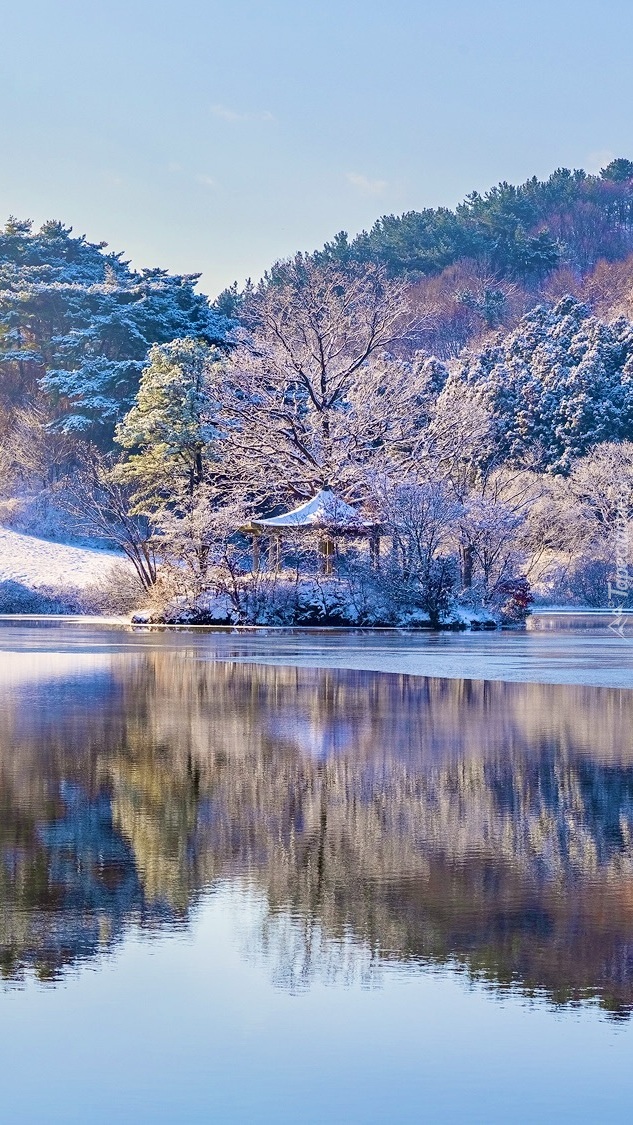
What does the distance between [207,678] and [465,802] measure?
432 inches

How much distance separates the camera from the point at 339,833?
27.4 feet

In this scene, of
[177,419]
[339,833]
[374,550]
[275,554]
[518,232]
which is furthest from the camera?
[518,232]

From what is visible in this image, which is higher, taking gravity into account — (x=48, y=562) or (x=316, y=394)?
(x=316, y=394)

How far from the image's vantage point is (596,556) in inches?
2165

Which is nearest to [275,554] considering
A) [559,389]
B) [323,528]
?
[323,528]

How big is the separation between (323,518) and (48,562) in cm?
1482

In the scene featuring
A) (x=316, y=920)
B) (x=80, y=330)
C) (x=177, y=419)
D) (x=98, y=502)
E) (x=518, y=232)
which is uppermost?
(x=518, y=232)

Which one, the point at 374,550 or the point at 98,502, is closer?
the point at 374,550

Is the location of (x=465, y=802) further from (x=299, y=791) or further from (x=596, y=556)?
(x=596, y=556)

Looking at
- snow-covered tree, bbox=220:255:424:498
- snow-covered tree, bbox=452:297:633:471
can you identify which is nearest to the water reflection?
snow-covered tree, bbox=220:255:424:498

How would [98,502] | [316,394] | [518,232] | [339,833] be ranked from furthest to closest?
[518,232]
[98,502]
[316,394]
[339,833]

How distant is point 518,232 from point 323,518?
65777 millimetres

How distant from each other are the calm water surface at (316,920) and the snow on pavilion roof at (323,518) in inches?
1056

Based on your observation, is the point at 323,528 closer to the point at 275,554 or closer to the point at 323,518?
the point at 323,518
